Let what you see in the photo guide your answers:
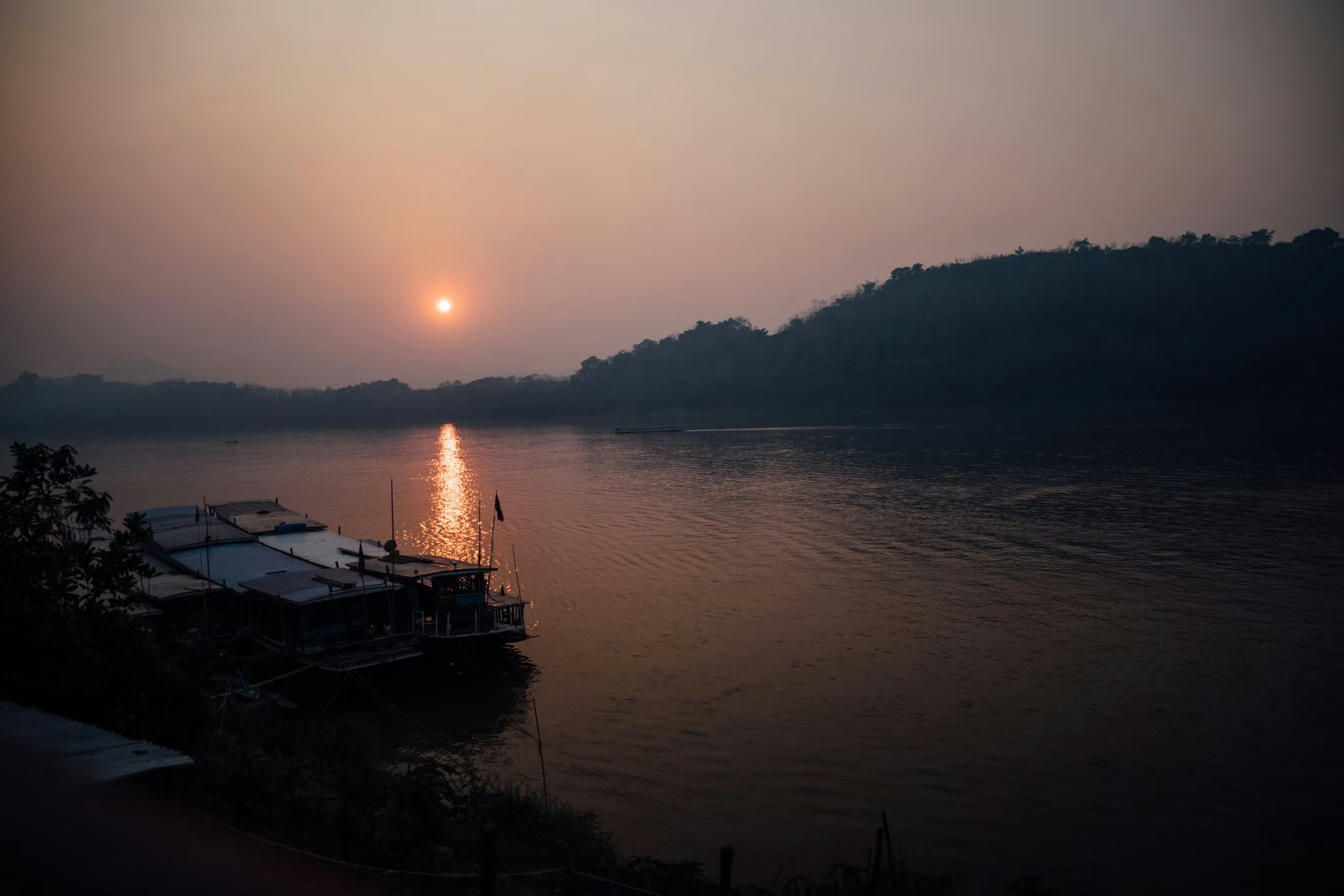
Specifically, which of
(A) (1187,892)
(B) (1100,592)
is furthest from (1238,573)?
(A) (1187,892)

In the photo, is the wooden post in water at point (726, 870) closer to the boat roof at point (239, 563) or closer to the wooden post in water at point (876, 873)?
the wooden post in water at point (876, 873)

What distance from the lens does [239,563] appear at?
24172 millimetres

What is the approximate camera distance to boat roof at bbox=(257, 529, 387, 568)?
2461 cm

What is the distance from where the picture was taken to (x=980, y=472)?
57.4 m

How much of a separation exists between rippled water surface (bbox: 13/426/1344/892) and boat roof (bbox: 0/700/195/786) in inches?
302

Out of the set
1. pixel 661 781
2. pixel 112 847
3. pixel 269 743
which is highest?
pixel 112 847

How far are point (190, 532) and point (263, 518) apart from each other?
13.7ft

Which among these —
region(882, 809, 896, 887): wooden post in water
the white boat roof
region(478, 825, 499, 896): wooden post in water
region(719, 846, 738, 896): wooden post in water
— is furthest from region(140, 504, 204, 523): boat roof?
region(882, 809, 896, 887): wooden post in water

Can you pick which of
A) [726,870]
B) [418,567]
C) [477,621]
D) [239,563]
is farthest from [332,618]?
[726,870]

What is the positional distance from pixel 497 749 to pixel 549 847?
569 centimetres

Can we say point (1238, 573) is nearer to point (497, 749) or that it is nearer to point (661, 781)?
point (661, 781)

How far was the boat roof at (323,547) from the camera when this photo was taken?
24609 millimetres

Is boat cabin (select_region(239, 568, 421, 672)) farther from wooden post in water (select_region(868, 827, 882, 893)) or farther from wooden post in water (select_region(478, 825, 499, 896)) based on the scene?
wooden post in water (select_region(868, 827, 882, 893))

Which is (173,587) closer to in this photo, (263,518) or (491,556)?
(491,556)
